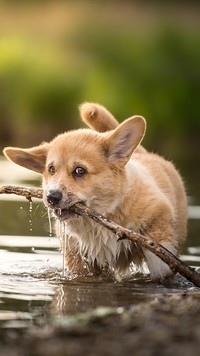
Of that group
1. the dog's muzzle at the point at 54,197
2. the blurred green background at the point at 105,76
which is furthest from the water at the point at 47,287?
the blurred green background at the point at 105,76

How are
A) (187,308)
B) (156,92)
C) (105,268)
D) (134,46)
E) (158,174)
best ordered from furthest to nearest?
(134,46) < (156,92) < (158,174) < (105,268) < (187,308)

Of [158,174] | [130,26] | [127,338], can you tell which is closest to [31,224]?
[158,174]

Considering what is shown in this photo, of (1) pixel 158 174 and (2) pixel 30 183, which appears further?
(2) pixel 30 183

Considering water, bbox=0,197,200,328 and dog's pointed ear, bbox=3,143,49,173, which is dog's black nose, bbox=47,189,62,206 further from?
dog's pointed ear, bbox=3,143,49,173

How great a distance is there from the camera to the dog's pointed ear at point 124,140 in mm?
9148

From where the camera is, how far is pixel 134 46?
80.0 ft

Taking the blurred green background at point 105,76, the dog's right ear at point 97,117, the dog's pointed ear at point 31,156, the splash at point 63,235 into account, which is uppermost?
the blurred green background at point 105,76

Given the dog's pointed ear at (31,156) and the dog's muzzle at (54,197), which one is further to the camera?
the dog's pointed ear at (31,156)

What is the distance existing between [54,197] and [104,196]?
534 mm

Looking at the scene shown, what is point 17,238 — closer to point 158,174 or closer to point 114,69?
point 158,174

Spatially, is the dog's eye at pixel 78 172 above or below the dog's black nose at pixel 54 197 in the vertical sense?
above

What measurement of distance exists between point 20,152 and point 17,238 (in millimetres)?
2210

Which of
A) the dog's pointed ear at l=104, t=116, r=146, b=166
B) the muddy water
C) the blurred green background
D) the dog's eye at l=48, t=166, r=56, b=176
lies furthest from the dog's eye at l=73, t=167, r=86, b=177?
the blurred green background

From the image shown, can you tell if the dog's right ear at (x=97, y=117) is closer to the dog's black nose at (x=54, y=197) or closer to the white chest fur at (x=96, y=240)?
the white chest fur at (x=96, y=240)
